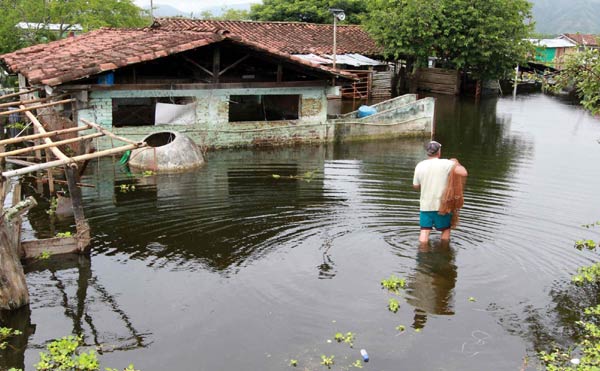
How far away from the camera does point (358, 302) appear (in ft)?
27.3

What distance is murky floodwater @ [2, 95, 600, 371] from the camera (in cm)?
718

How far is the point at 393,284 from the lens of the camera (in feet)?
28.6

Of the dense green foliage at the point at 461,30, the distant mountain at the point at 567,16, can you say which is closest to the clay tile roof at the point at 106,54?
the dense green foliage at the point at 461,30

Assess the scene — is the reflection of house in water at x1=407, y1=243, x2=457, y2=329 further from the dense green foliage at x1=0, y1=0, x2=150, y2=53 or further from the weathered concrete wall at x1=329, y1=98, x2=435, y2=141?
the dense green foliage at x1=0, y1=0, x2=150, y2=53

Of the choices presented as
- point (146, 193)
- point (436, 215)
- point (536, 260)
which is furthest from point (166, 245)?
point (536, 260)

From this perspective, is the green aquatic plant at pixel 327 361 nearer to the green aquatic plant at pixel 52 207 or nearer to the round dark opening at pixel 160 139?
the green aquatic plant at pixel 52 207

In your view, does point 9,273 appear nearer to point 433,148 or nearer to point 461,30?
point 433,148

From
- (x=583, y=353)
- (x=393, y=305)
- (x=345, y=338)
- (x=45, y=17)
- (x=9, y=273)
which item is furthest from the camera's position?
(x=45, y=17)

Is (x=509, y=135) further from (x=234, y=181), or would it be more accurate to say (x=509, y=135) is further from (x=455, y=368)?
(x=455, y=368)

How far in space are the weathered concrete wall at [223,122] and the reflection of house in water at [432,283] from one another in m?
9.84

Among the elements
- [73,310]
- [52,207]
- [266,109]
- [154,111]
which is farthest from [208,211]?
[266,109]

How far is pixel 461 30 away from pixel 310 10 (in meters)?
12.5

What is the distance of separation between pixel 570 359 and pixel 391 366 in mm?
2089

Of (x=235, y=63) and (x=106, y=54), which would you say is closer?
(x=106, y=54)
